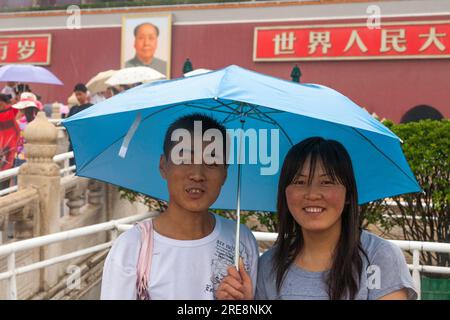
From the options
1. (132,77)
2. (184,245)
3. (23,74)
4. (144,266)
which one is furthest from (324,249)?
(23,74)

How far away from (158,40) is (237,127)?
1416cm

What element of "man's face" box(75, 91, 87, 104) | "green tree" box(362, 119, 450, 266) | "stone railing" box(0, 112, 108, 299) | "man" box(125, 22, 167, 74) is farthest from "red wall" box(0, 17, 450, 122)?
"stone railing" box(0, 112, 108, 299)

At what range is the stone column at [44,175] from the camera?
5.73m

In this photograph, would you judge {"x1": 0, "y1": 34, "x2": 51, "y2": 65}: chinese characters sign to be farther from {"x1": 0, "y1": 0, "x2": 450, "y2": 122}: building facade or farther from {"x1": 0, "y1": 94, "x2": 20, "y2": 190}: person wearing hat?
{"x1": 0, "y1": 94, "x2": 20, "y2": 190}: person wearing hat

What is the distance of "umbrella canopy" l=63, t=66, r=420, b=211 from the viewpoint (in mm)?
2137

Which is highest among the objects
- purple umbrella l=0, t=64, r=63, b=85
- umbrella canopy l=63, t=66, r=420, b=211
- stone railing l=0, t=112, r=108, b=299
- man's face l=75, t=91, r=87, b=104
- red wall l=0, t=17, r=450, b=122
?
red wall l=0, t=17, r=450, b=122

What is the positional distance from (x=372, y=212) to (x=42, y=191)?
10.6ft

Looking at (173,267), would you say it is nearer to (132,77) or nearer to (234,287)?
(234,287)

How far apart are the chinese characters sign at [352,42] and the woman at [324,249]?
505 inches

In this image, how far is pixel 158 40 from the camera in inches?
640

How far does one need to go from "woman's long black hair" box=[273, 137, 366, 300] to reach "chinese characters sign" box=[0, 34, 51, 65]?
55.4ft

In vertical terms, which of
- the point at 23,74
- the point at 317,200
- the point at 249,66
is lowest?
the point at 317,200

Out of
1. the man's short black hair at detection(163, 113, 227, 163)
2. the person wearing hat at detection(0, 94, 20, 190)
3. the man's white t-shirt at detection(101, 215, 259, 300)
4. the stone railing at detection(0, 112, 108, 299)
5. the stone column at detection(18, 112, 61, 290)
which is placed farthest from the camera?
the person wearing hat at detection(0, 94, 20, 190)
